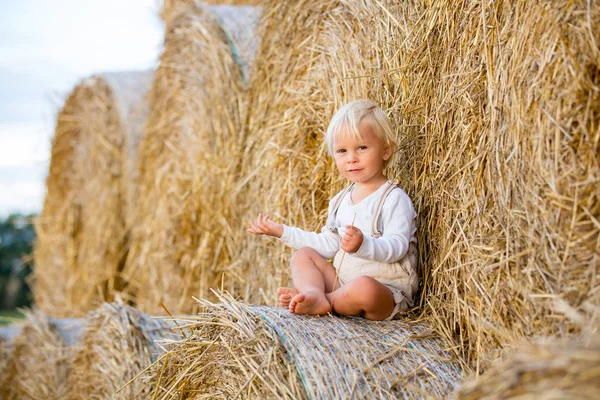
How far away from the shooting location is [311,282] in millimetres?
2154

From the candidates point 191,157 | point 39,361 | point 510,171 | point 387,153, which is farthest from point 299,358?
point 191,157

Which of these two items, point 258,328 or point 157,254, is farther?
point 157,254

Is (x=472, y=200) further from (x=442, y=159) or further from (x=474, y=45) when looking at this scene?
(x=474, y=45)

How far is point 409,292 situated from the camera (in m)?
2.17

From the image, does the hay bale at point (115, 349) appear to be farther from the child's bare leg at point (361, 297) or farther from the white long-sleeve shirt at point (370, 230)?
the child's bare leg at point (361, 297)

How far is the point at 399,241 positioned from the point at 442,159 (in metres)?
0.27

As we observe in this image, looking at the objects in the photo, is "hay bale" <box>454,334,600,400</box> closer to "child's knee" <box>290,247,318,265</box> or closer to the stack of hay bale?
the stack of hay bale

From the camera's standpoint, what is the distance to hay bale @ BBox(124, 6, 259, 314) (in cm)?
342

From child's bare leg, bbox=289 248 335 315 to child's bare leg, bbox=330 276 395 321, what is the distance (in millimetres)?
37

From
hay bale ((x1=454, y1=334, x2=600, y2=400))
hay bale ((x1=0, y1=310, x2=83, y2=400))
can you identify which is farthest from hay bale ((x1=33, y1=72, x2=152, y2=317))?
hay bale ((x1=454, y1=334, x2=600, y2=400))

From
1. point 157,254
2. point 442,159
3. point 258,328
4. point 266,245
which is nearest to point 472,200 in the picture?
point 442,159

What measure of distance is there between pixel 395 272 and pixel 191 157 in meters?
1.78

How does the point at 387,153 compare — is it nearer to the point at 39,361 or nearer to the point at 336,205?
the point at 336,205

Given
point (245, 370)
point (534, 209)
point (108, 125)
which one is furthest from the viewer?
point (108, 125)
